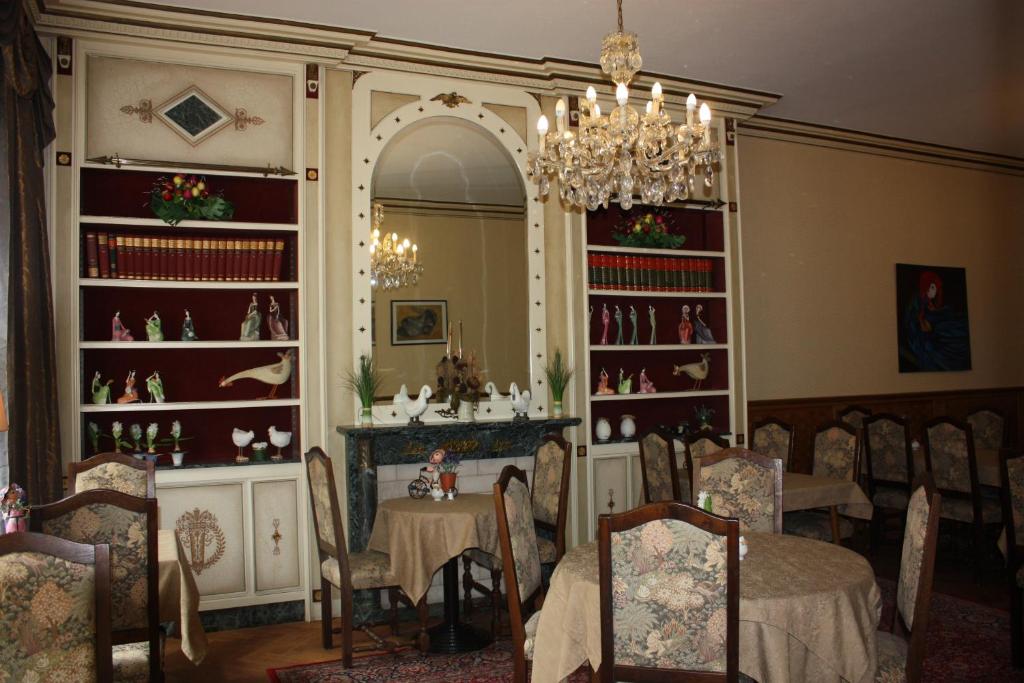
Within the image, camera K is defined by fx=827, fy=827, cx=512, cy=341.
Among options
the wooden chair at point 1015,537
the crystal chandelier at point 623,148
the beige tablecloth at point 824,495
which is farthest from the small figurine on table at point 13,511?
the wooden chair at point 1015,537

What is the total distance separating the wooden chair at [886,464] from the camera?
19.6ft

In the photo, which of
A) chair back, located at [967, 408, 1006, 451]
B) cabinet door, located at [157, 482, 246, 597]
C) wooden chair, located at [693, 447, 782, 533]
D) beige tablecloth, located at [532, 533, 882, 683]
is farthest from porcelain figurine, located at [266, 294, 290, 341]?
chair back, located at [967, 408, 1006, 451]

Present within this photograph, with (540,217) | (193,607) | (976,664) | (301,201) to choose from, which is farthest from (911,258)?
(193,607)

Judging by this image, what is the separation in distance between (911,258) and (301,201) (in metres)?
5.83

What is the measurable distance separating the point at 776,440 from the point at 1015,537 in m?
1.93

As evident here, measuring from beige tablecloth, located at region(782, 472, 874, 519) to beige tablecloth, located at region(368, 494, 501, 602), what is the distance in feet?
5.80

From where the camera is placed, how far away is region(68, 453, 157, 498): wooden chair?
3.98 m

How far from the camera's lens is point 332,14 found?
470cm

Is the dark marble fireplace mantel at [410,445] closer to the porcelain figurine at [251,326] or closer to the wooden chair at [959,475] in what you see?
the porcelain figurine at [251,326]

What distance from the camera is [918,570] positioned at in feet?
9.06

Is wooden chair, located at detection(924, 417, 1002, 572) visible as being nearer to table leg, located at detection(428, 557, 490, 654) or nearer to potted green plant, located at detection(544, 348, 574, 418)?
potted green plant, located at detection(544, 348, 574, 418)

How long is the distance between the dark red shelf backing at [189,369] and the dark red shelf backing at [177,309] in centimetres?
Result: 10

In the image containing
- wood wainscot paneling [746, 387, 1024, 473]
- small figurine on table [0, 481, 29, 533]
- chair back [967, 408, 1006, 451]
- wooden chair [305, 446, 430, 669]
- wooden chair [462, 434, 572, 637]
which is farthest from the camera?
wood wainscot paneling [746, 387, 1024, 473]

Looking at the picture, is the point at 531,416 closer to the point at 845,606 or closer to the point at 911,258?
the point at 845,606
